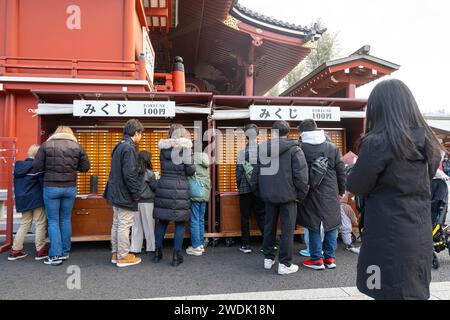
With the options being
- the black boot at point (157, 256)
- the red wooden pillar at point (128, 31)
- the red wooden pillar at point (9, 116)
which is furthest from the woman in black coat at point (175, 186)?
the red wooden pillar at point (9, 116)

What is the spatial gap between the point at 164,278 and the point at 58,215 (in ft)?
6.08

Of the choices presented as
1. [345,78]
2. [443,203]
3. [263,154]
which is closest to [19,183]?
[263,154]

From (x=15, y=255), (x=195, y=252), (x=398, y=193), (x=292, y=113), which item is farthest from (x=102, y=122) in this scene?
(x=398, y=193)

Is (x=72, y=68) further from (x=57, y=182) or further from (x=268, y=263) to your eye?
(x=268, y=263)

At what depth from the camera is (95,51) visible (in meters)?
7.68

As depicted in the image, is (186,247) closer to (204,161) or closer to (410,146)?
(204,161)

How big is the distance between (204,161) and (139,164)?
3.42ft

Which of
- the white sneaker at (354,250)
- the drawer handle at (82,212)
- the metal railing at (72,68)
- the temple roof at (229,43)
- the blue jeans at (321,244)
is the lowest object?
the white sneaker at (354,250)

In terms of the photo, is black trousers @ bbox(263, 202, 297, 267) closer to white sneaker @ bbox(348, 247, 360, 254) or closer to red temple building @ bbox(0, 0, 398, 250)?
red temple building @ bbox(0, 0, 398, 250)

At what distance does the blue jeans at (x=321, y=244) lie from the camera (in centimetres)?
412

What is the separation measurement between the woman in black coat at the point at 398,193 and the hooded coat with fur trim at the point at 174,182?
2712mm

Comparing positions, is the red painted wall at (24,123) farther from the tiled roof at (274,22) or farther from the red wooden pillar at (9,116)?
the tiled roof at (274,22)

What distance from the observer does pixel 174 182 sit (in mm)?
4305

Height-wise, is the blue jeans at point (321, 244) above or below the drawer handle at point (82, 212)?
below
